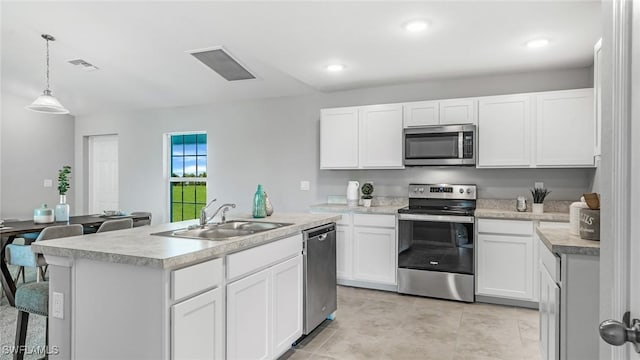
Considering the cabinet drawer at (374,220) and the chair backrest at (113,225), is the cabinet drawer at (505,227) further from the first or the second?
the chair backrest at (113,225)

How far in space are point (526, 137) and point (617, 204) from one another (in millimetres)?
3330

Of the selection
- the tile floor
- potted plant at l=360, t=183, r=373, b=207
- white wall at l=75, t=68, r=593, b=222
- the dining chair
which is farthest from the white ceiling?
the tile floor

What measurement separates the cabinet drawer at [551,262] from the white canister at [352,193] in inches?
102

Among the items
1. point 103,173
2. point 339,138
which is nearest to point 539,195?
point 339,138

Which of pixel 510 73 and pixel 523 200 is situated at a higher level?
pixel 510 73

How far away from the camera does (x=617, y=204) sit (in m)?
0.81

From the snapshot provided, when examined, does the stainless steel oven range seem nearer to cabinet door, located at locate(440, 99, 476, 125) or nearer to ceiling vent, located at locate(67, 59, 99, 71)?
cabinet door, located at locate(440, 99, 476, 125)

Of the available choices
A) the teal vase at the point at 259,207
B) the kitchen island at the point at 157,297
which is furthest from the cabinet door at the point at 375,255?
the kitchen island at the point at 157,297

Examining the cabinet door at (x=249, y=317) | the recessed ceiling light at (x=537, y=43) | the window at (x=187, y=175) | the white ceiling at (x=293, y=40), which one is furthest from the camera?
the window at (x=187, y=175)

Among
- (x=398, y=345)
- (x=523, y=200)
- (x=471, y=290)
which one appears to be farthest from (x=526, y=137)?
(x=398, y=345)

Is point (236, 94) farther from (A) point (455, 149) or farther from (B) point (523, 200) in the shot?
(B) point (523, 200)

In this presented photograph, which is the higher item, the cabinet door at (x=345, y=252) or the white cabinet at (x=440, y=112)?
the white cabinet at (x=440, y=112)

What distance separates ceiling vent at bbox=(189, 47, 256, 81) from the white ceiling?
12 cm

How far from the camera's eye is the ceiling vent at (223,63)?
13.5ft
